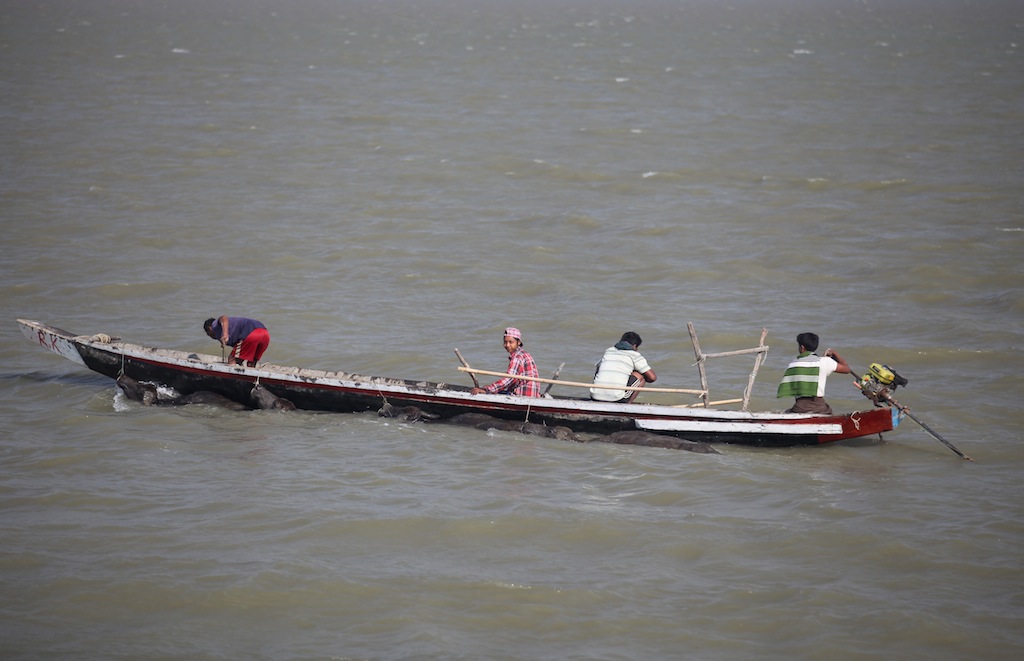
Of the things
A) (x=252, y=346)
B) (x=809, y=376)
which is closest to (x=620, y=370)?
(x=809, y=376)

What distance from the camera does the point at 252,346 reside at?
39.0ft

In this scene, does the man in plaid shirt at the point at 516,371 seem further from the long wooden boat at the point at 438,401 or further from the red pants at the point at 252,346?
the red pants at the point at 252,346

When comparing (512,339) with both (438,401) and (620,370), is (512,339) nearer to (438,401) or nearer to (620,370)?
(438,401)

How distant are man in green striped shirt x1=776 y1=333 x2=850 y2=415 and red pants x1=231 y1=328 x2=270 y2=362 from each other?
17.9 feet

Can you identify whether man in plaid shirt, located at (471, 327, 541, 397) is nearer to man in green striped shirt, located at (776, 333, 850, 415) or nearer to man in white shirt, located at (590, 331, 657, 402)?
man in white shirt, located at (590, 331, 657, 402)

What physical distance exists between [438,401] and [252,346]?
2.21m

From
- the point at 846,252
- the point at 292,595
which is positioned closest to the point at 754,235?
the point at 846,252

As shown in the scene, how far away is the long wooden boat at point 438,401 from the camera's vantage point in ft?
34.7

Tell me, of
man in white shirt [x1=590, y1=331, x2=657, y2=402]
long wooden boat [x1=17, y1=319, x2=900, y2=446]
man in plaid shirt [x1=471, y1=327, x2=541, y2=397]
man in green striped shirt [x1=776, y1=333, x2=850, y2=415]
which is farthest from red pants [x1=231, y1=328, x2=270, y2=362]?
man in green striped shirt [x1=776, y1=333, x2=850, y2=415]

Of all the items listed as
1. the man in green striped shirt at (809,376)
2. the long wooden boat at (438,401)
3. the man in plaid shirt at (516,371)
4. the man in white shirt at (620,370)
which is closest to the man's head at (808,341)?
the man in green striped shirt at (809,376)

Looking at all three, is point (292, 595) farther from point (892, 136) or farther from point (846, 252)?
point (892, 136)

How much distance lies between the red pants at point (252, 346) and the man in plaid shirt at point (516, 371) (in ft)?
8.06

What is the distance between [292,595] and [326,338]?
711cm

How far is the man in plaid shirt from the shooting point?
11.1 m
